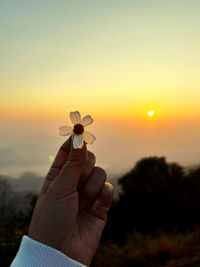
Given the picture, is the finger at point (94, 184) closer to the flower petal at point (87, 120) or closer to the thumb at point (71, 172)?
the thumb at point (71, 172)

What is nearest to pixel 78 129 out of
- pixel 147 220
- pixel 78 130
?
pixel 78 130

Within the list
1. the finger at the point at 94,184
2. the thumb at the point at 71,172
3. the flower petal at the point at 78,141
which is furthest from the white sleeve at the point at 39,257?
the flower petal at the point at 78,141

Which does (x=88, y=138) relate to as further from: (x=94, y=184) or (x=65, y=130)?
(x=94, y=184)

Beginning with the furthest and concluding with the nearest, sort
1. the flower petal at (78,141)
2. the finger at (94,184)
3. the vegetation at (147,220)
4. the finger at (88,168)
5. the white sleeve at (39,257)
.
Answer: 1. the vegetation at (147,220)
2. the finger at (94,184)
3. the finger at (88,168)
4. the white sleeve at (39,257)
5. the flower petal at (78,141)

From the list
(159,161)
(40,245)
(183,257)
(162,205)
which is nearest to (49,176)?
(40,245)

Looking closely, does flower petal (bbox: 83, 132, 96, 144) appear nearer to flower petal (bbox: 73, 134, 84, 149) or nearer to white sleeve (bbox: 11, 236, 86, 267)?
flower petal (bbox: 73, 134, 84, 149)

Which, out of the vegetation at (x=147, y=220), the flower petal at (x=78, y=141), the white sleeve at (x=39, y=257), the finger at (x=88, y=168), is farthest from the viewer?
the vegetation at (x=147, y=220)

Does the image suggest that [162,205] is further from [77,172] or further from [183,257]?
[77,172]

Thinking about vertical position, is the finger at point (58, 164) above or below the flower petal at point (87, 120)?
below
